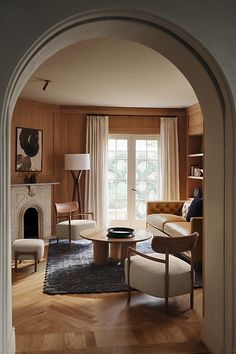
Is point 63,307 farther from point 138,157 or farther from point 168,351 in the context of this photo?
point 138,157

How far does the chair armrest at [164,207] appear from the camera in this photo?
715cm

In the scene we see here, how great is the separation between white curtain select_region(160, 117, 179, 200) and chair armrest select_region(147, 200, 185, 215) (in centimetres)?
58

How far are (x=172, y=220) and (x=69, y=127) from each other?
9.76ft

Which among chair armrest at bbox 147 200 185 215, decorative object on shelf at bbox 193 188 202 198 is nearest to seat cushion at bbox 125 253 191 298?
chair armrest at bbox 147 200 185 215

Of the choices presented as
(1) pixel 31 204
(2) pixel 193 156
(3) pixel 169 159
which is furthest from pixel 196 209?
(1) pixel 31 204

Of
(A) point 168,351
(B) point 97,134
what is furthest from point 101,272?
(B) point 97,134

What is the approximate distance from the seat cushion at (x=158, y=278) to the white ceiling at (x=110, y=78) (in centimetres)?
232

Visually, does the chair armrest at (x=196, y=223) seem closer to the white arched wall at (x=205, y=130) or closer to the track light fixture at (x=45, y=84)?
the white arched wall at (x=205, y=130)

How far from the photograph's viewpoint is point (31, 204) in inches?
270

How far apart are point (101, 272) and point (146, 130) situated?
151 inches

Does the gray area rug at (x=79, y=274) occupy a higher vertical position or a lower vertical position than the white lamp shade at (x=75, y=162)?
lower

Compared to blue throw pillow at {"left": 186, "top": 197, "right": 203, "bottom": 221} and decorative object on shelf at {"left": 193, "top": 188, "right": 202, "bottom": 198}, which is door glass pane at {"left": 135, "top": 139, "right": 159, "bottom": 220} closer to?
decorative object on shelf at {"left": 193, "top": 188, "right": 202, "bottom": 198}

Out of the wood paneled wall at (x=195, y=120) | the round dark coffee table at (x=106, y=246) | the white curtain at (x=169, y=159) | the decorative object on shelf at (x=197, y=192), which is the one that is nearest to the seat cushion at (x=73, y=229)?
the round dark coffee table at (x=106, y=246)

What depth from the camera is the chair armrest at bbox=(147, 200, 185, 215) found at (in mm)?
7152
